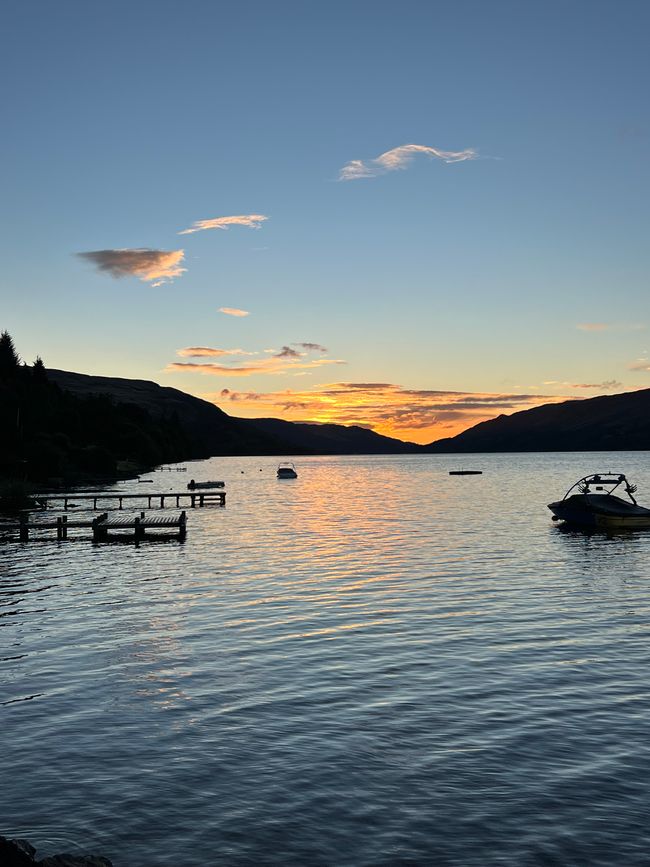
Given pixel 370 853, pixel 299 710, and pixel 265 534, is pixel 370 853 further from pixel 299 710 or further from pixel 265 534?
pixel 265 534

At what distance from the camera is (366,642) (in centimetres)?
2650

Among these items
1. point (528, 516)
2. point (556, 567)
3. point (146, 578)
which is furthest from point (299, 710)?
point (528, 516)

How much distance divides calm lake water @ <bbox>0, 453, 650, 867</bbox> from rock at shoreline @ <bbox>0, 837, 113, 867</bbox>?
145cm

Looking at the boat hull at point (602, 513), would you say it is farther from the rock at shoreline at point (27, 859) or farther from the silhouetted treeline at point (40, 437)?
the silhouetted treeline at point (40, 437)

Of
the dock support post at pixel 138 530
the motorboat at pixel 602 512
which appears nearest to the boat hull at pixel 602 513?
the motorboat at pixel 602 512

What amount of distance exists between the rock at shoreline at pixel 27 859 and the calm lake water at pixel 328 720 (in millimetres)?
1445

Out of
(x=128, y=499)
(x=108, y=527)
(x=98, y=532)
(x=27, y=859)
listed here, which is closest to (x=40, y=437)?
(x=128, y=499)

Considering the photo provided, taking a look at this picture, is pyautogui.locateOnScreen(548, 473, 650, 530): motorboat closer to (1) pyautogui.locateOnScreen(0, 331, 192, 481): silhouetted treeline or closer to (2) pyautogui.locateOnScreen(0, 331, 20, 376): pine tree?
(1) pyautogui.locateOnScreen(0, 331, 192, 481): silhouetted treeline

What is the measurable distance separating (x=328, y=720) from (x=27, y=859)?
952 centimetres

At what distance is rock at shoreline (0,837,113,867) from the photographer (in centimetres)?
953

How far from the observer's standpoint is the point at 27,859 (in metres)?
9.65

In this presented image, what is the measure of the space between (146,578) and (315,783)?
99.8 ft

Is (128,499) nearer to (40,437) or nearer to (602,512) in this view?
(40,437)

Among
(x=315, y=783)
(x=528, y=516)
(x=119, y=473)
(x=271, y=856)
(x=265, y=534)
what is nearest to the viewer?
(x=271, y=856)
